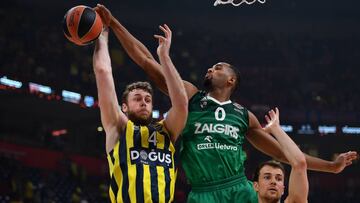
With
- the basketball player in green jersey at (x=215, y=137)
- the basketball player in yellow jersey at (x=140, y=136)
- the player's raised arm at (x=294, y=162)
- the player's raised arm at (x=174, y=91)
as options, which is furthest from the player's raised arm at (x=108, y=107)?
the player's raised arm at (x=294, y=162)

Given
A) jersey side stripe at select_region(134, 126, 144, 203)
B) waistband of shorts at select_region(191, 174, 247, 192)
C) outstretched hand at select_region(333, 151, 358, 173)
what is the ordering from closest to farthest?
jersey side stripe at select_region(134, 126, 144, 203) → waistband of shorts at select_region(191, 174, 247, 192) → outstretched hand at select_region(333, 151, 358, 173)

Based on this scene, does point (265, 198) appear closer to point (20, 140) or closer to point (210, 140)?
point (210, 140)

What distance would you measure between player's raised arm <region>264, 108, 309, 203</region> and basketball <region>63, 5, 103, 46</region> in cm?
139

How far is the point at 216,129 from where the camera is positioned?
14.1ft

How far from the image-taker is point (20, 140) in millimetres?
16453

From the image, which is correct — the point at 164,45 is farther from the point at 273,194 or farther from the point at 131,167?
the point at 273,194

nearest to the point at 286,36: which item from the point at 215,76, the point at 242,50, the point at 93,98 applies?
the point at 242,50

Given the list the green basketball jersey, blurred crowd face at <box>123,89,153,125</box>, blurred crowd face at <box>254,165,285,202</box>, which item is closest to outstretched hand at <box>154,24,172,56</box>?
blurred crowd face at <box>123,89,153,125</box>

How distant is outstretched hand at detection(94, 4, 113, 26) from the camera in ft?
14.4

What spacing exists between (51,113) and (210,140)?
47.0ft

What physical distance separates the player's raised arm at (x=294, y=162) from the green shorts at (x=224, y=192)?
1.12 feet

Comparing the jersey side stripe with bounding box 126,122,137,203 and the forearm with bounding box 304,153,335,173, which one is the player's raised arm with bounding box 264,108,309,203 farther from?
the jersey side stripe with bounding box 126,122,137,203

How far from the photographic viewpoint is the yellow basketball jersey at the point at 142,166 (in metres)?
3.78

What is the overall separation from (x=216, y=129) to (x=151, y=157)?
2.05 ft
